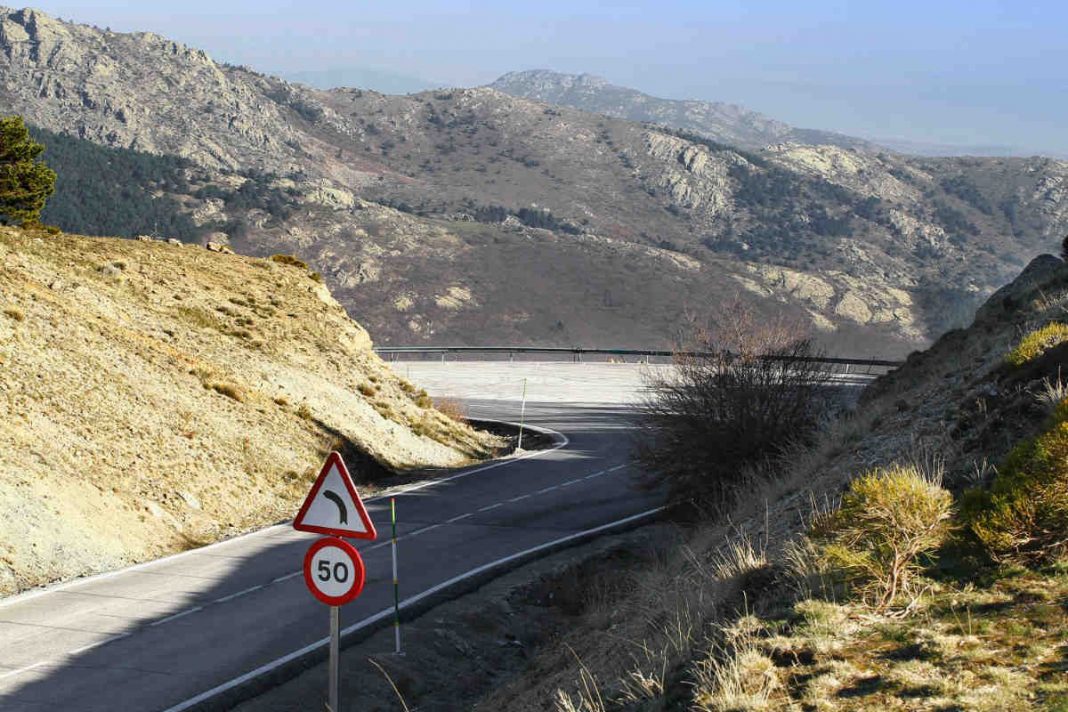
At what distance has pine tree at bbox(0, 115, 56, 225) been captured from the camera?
39.0 meters

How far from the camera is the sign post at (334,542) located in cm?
1083

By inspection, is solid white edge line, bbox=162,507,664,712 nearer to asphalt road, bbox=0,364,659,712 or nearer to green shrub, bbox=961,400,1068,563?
asphalt road, bbox=0,364,659,712

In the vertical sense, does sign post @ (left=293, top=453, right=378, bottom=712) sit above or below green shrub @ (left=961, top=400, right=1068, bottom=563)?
below

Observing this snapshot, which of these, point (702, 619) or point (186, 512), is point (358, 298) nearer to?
point (186, 512)

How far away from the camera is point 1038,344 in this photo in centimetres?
1434

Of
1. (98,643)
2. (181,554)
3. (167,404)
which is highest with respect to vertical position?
(167,404)

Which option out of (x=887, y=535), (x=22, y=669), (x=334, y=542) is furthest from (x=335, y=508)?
(x=22, y=669)

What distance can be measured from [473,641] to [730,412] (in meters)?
9.91

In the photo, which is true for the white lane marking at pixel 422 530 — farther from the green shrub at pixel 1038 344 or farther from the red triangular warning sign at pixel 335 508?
the green shrub at pixel 1038 344

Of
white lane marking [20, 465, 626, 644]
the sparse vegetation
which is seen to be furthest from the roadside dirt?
the sparse vegetation

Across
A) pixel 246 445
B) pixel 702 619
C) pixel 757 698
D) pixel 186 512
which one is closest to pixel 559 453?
pixel 246 445

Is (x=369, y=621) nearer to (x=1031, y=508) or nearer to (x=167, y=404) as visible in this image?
(x=1031, y=508)

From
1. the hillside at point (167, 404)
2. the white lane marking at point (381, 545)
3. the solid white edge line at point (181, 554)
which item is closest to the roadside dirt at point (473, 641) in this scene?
the white lane marking at point (381, 545)

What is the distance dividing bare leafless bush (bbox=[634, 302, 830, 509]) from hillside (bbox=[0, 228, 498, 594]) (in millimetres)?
8823
